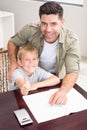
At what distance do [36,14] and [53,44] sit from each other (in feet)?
7.24

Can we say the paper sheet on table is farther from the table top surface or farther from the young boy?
the young boy

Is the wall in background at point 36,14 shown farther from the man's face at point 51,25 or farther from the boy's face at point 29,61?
the boy's face at point 29,61

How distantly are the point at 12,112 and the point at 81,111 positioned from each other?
330 mm

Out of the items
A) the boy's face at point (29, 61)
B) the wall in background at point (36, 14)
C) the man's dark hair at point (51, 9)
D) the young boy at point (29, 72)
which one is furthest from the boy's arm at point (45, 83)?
the wall in background at point (36, 14)

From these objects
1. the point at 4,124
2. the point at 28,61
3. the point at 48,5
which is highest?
the point at 48,5

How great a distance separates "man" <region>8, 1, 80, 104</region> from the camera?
4.58ft

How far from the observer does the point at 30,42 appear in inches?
65.4

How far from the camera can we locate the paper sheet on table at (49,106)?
1043 millimetres

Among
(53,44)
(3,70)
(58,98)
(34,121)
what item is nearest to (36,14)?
(3,70)

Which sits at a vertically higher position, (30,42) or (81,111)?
(30,42)

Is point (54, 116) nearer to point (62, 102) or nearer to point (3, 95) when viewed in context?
point (62, 102)

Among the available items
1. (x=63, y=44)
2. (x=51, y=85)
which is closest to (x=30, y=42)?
(x=63, y=44)

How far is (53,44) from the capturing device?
5.14 feet

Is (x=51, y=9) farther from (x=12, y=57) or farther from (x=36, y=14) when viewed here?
(x=36, y=14)
